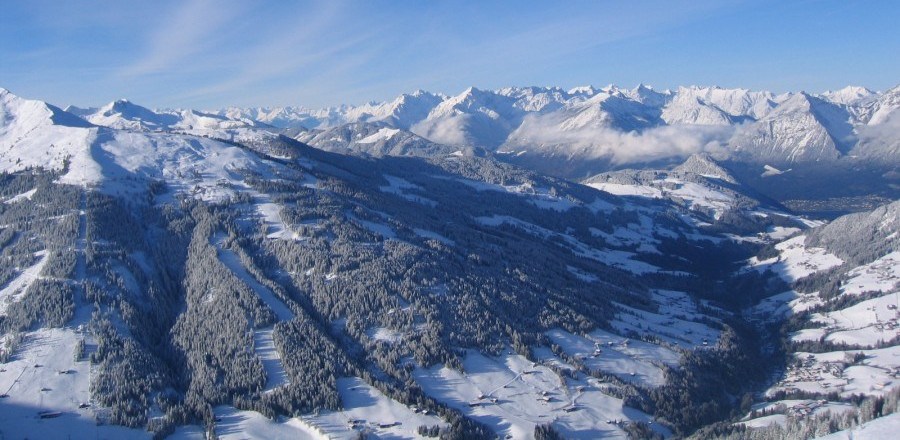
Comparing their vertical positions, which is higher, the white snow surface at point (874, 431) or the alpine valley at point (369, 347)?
the alpine valley at point (369, 347)

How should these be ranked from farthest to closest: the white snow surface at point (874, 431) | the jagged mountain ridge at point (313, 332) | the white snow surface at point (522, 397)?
the jagged mountain ridge at point (313, 332) → the white snow surface at point (522, 397) → the white snow surface at point (874, 431)

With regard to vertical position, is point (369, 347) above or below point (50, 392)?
below

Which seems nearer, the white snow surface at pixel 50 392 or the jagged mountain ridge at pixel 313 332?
the white snow surface at pixel 50 392

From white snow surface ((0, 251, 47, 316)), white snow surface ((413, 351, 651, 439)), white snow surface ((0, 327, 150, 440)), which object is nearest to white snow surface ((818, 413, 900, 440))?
white snow surface ((413, 351, 651, 439))

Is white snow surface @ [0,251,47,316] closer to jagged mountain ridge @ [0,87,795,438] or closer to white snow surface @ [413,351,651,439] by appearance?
jagged mountain ridge @ [0,87,795,438]

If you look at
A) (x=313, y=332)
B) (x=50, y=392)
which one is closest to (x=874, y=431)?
(x=313, y=332)

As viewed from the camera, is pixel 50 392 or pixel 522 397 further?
pixel 522 397

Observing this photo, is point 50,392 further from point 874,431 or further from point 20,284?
point 874,431

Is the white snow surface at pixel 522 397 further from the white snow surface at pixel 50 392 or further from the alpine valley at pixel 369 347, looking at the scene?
the white snow surface at pixel 50 392

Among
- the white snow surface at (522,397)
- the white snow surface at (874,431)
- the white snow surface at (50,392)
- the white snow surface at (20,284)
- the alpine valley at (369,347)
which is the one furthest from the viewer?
the white snow surface at (20,284)

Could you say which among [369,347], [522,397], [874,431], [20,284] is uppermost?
[20,284]

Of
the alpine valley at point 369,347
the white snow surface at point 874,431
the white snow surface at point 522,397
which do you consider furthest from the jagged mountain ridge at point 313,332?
the white snow surface at point 874,431
